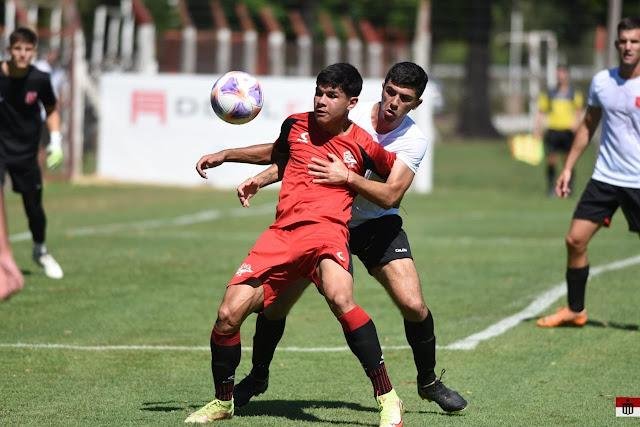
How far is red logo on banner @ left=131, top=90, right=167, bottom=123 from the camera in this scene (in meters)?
27.2

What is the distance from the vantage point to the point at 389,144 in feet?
24.8

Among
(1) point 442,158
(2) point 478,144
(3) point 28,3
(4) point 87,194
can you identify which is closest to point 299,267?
(4) point 87,194

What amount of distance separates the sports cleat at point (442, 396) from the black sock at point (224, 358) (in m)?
1.17

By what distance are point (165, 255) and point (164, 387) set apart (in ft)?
22.8

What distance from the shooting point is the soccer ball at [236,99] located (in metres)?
7.69

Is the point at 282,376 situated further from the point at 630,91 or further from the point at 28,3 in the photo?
the point at 28,3

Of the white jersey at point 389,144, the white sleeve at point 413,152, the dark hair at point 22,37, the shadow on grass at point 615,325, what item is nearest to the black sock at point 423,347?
the white jersey at point 389,144

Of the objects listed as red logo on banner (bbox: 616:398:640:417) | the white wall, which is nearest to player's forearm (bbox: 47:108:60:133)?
red logo on banner (bbox: 616:398:640:417)

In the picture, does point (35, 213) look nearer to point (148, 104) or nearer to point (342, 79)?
point (342, 79)

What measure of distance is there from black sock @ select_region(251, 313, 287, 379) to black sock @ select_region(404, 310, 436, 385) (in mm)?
734

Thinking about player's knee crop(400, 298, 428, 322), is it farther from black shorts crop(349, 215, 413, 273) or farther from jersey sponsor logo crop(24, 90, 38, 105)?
jersey sponsor logo crop(24, 90, 38, 105)

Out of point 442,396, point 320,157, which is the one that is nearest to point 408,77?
point 320,157

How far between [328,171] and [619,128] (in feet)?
13.7

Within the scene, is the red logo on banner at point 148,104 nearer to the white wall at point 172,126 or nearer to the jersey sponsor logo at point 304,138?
the white wall at point 172,126
